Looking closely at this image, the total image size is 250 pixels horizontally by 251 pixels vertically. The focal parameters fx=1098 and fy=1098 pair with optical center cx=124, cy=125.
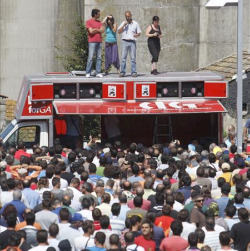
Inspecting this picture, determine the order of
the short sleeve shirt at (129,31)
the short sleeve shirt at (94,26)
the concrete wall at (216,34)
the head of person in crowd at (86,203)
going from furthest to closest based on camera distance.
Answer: the concrete wall at (216,34) < the short sleeve shirt at (129,31) < the short sleeve shirt at (94,26) < the head of person in crowd at (86,203)

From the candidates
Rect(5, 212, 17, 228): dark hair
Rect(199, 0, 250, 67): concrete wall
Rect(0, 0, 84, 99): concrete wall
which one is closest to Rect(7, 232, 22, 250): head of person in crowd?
Rect(5, 212, 17, 228): dark hair

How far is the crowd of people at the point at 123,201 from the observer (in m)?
15.5

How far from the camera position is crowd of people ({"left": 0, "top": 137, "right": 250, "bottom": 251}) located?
611 inches

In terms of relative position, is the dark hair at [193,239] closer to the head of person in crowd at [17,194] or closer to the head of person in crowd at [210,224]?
the head of person in crowd at [210,224]

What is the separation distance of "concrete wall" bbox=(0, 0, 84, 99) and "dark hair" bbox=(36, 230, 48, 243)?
96.9 ft

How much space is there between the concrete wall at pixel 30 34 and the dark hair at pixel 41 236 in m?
29.5

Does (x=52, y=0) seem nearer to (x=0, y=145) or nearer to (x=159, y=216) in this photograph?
(x=0, y=145)

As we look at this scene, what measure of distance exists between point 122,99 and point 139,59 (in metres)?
19.7

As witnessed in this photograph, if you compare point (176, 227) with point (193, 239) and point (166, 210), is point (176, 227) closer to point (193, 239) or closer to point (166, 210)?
point (193, 239)

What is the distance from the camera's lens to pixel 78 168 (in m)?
20.8

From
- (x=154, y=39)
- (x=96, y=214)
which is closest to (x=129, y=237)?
(x=96, y=214)

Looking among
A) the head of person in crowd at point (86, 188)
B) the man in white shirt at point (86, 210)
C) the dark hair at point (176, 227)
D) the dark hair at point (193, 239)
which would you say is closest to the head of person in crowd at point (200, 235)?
the dark hair at point (193, 239)

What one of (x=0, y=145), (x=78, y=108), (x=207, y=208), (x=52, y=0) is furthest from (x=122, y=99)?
(x=52, y=0)

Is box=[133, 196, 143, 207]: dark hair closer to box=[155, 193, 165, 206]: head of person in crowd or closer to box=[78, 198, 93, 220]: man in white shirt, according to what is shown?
box=[155, 193, 165, 206]: head of person in crowd
